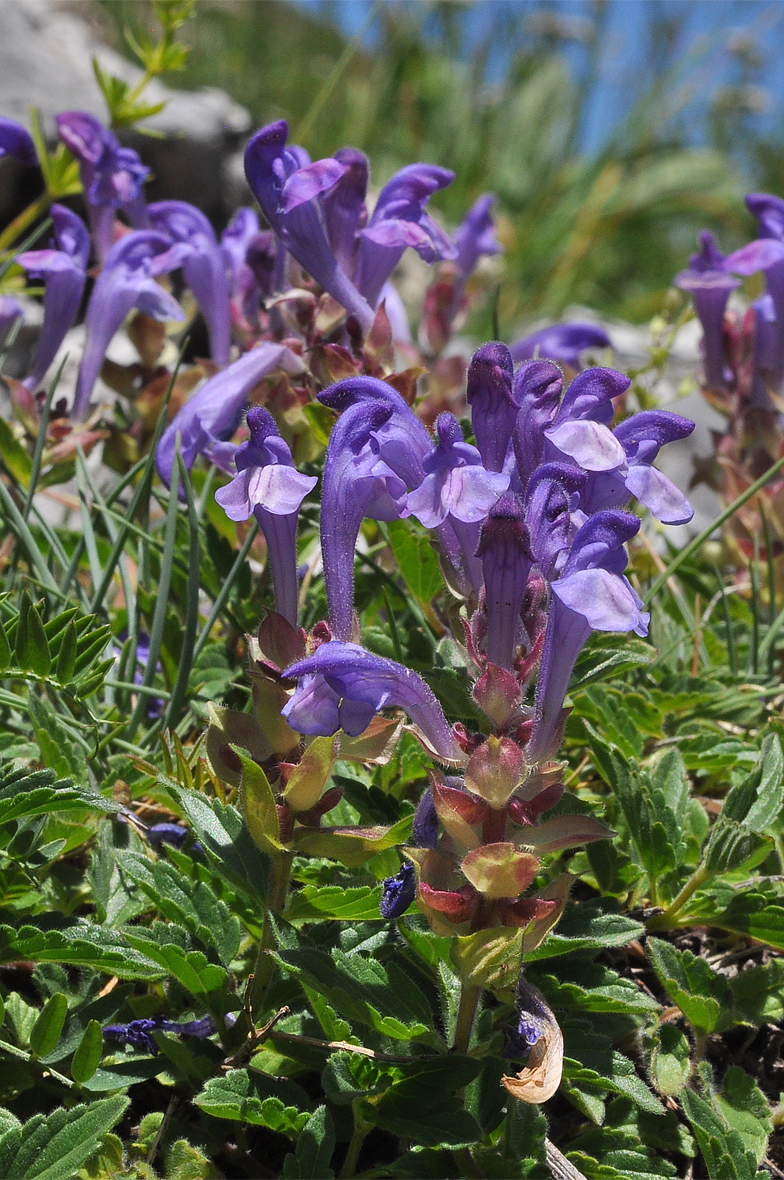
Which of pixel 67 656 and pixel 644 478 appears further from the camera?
pixel 67 656

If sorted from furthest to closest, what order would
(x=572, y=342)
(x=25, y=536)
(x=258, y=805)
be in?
(x=572, y=342) < (x=25, y=536) < (x=258, y=805)

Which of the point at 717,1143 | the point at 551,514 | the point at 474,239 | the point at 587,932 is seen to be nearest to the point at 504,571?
the point at 551,514

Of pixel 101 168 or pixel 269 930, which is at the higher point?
pixel 101 168

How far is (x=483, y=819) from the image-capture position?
96 cm

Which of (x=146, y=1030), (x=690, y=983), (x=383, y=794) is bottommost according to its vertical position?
(x=146, y=1030)

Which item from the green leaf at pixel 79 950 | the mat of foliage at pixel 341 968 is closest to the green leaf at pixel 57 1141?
the mat of foliage at pixel 341 968

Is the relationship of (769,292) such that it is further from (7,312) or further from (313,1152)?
(313,1152)

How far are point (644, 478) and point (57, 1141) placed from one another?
33.3 inches

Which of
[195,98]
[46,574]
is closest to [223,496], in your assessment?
[46,574]

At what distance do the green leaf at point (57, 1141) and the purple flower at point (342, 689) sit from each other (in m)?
0.43

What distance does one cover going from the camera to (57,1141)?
100 cm

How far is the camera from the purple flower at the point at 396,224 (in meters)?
1.50

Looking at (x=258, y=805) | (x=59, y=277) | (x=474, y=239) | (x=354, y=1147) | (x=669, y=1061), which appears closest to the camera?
(x=258, y=805)

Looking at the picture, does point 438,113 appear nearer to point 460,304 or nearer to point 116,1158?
point 460,304
